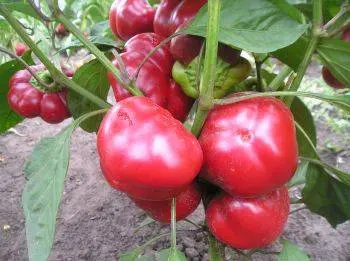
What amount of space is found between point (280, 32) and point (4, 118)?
2.60 feet

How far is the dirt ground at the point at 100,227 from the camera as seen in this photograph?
1302 mm

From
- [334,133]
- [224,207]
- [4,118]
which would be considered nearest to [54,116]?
[4,118]

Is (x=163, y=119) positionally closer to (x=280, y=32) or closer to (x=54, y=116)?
(x=280, y=32)

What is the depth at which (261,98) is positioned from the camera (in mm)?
594

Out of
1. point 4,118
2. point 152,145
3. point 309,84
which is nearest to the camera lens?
point 152,145

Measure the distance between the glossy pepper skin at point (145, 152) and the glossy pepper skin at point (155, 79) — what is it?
0.39ft

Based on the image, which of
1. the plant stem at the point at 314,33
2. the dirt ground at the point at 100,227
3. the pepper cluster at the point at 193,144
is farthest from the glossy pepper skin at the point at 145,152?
the dirt ground at the point at 100,227

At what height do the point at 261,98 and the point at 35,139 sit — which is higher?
the point at 261,98

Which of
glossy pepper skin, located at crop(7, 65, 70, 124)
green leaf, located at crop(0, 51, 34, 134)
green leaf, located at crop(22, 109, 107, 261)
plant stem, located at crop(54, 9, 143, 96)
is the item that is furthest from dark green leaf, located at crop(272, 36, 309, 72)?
green leaf, located at crop(0, 51, 34, 134)

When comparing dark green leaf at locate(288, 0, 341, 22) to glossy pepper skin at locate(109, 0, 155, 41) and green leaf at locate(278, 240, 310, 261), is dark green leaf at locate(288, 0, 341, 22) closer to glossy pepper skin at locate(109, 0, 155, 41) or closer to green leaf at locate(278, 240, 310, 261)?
glossy pepper skin at locate(109, 0, 155, 41)

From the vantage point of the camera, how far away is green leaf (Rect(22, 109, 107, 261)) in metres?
0.54

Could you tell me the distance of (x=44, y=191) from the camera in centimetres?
57

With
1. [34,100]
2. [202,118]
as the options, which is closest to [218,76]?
[202,118]

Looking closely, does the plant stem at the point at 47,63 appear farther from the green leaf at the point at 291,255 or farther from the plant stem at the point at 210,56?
the green leaf at the point at 291,255
